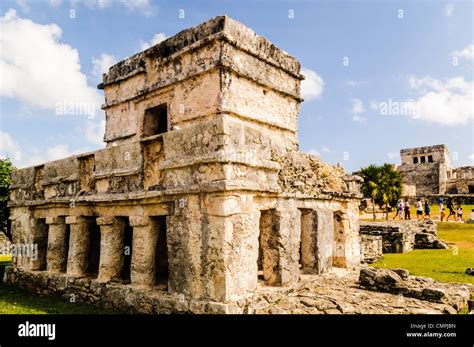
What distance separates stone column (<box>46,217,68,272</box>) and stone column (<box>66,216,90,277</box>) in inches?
25.0

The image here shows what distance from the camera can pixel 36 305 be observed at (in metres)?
7.25

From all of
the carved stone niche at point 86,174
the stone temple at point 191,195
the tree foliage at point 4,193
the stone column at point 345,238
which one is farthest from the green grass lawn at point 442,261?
the tree foliage at point 4,193

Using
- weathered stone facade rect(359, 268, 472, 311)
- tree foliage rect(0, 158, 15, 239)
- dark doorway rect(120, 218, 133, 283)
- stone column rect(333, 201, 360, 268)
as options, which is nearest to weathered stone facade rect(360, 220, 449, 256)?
stone column rect(333, 201, 360, 268)

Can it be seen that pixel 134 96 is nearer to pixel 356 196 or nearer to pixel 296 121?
pixel 296 121

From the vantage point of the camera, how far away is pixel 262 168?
6.06 m

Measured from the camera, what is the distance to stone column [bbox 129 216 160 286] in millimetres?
6500

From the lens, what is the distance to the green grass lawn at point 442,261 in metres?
9.15

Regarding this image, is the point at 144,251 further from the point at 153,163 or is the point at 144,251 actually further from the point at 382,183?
the point at 382,183

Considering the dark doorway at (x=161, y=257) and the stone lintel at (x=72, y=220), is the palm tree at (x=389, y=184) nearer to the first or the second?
the dark doorway at (x=161, y=257)

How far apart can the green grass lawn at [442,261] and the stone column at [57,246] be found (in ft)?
28.2

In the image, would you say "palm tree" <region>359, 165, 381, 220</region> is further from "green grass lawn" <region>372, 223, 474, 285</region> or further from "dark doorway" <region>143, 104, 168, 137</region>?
"dark doorway" <region>143, 104, 168, 137</region>
